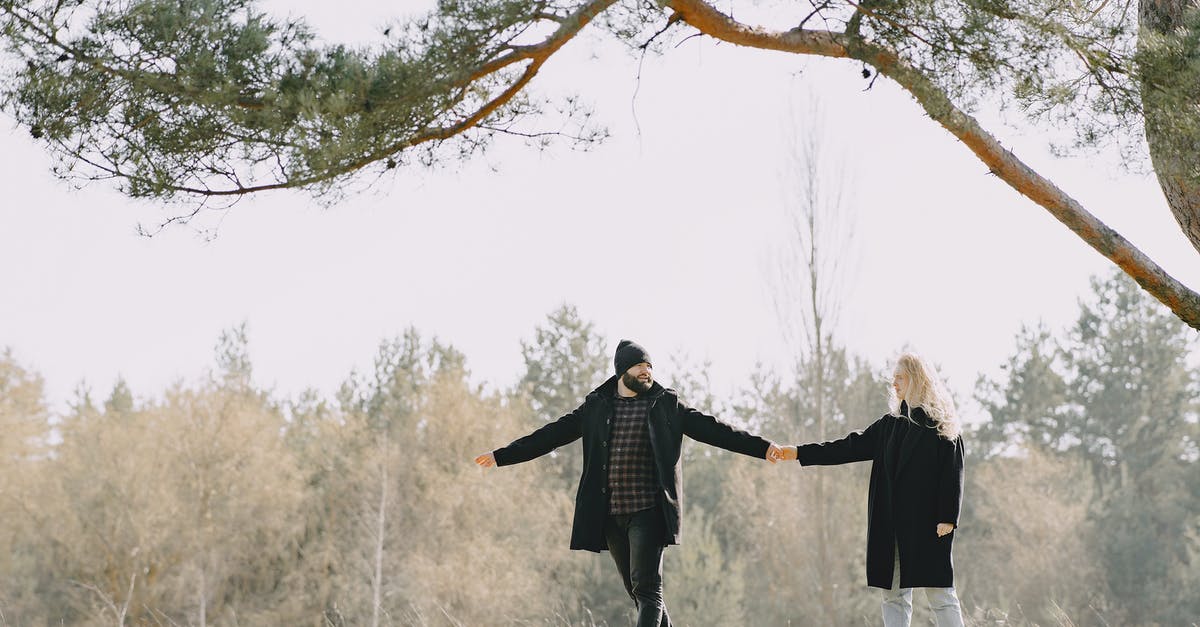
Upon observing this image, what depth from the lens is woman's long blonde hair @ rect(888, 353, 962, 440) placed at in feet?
15.9

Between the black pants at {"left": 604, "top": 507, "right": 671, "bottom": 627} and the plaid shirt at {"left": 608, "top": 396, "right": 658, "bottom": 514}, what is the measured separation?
5cm

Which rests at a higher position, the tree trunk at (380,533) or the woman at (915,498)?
the tree trunk at (380,533)

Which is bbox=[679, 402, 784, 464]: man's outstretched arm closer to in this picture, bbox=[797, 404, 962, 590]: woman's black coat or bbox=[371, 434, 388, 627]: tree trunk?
bbox=[797, 404, 962, 590]: woman's black coat

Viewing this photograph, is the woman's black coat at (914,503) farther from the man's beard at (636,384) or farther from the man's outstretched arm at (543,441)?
the man's outstretched arm at (543,441)

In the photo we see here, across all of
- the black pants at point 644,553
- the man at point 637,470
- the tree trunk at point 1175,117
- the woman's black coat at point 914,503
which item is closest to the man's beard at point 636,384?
the man at point 637,470

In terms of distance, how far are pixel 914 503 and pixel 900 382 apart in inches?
20.0

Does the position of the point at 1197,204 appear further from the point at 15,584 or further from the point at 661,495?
the point at 15,584


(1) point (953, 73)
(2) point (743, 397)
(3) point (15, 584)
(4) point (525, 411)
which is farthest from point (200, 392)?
(1) point (953, 73)

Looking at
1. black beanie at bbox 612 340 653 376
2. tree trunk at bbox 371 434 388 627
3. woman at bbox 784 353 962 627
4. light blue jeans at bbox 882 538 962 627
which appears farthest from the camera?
tree trunk at bbox 371 434 388 627

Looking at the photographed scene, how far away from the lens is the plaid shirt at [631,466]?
508 centimetres

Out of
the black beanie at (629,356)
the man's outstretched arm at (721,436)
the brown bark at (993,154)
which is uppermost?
the brown bark at (993,154)

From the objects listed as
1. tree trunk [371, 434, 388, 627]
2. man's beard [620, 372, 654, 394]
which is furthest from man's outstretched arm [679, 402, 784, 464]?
tree trunk [371, 434, 388, 627]

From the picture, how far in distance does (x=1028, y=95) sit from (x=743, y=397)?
23.9 metres

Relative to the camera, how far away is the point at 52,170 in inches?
219
